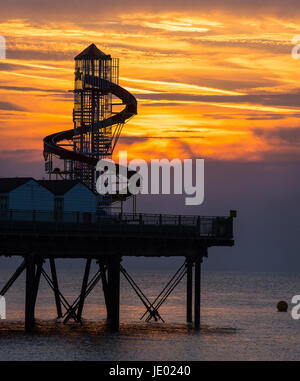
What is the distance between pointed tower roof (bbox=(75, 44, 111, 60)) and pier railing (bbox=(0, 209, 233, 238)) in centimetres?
1789

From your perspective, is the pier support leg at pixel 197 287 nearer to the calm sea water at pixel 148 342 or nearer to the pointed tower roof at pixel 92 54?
the calm sea water at pixel 148 342

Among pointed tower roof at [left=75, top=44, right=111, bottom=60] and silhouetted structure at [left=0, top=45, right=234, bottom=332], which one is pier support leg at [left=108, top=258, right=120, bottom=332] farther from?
pointed tower roof at [left=75, top=44, right=111, bottom=60]

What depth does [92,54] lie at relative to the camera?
92.8m

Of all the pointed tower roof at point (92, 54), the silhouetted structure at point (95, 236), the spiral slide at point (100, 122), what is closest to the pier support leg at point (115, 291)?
the silhouetted structure at point (95, 236)

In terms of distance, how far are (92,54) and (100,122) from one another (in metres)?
6.09

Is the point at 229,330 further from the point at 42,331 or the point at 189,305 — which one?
the point at 42,331

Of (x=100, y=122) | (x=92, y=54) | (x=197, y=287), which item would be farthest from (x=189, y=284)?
(x=92, y=54)

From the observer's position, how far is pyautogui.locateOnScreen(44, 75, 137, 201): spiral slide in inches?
3543

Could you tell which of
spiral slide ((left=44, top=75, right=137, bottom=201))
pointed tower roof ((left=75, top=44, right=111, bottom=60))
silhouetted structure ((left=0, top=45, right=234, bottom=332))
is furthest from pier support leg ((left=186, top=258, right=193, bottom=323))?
pointed tower roof ((left=75, top=44, right=111, bottom=60))

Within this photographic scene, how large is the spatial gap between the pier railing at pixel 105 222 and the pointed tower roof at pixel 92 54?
17.9 m

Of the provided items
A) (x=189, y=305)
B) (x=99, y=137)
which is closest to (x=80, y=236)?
(x=189, y=305)

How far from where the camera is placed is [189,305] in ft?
280

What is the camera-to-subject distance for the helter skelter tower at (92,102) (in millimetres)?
92562
